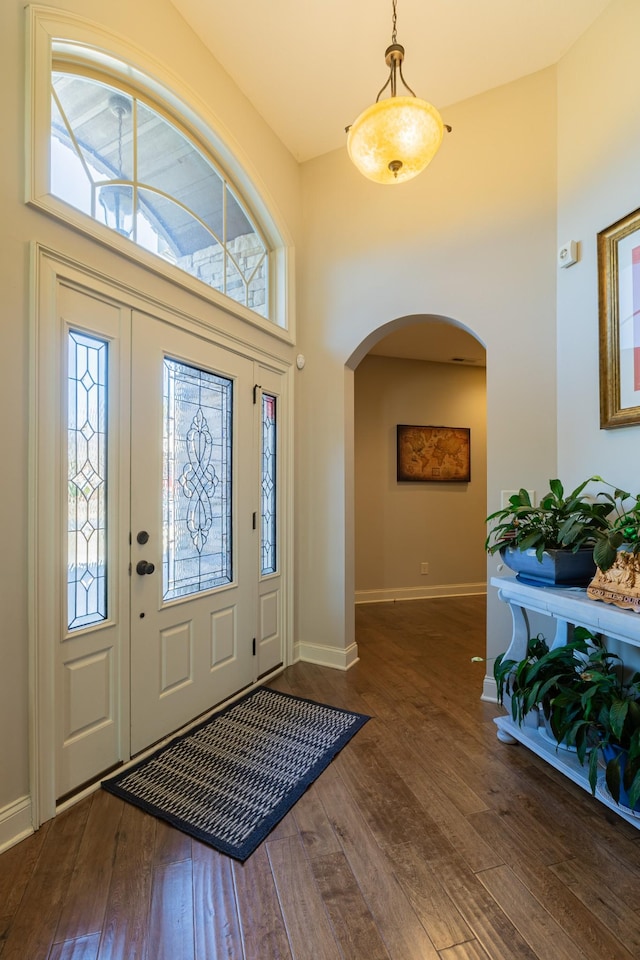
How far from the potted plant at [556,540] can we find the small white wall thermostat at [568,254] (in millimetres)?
1272

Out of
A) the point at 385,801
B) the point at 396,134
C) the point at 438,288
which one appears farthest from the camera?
the point at 438,288

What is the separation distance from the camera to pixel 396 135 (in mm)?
1713

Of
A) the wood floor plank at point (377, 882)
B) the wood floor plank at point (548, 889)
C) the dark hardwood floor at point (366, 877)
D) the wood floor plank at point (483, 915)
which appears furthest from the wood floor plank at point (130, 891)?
the wood floor plank at point (548, 889)

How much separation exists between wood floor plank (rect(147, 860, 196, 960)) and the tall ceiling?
3.91 meters

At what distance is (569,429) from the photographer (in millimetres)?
2482

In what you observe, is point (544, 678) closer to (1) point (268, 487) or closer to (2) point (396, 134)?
(1) point (268, 487)

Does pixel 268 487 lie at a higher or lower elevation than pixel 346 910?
higher

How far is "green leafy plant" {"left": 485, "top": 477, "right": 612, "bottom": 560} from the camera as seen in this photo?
6.36 ft

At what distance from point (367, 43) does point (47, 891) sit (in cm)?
411

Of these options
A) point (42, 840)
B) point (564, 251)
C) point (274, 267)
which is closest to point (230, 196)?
point (274, 267)

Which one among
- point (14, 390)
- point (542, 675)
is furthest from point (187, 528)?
point (542, 675)

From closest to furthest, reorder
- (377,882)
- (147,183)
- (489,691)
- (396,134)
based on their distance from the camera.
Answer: (377,882)
(396,134)
(147,183)
(489,691)

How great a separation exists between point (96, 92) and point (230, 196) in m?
0.95

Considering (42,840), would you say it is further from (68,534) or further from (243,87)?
(243,87)
